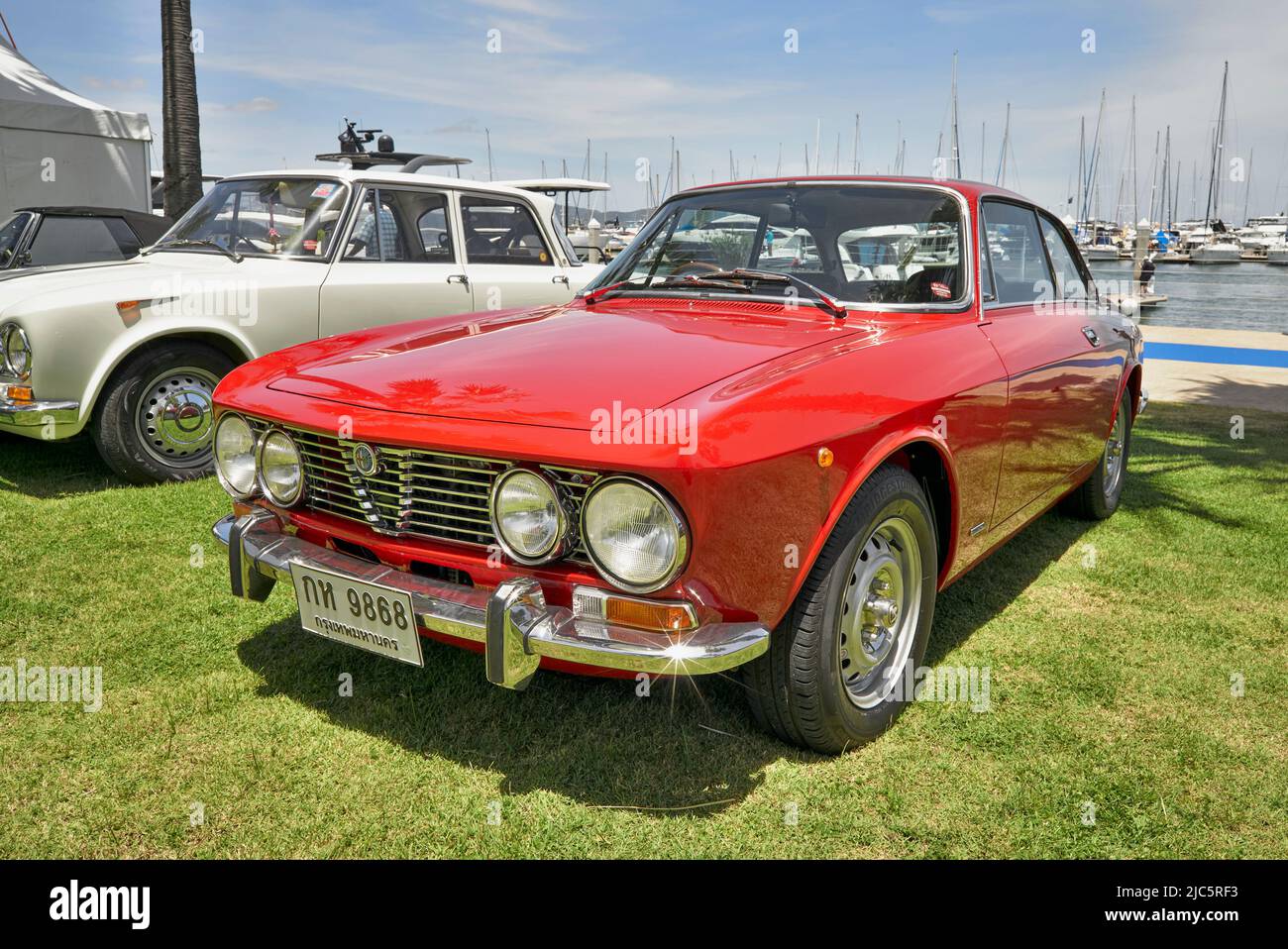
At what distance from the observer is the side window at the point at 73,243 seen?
273 inches

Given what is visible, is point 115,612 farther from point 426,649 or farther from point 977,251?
point 977,251

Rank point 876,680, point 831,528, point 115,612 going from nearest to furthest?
1. point 831,528
2. point 876,680
3. point 115,612

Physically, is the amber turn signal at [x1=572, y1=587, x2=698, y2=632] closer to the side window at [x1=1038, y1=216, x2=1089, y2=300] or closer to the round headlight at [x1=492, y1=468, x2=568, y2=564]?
the round headlight at [x1=492, y1=468, x2=568, y2=564]

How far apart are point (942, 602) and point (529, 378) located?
2.14 m

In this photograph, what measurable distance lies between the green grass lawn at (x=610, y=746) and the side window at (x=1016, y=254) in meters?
1.24

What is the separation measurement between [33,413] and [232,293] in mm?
1190

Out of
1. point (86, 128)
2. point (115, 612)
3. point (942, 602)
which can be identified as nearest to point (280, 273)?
point (115, 612)

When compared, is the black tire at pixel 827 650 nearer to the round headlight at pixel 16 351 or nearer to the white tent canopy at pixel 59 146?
the round headlight at pixel 16 351

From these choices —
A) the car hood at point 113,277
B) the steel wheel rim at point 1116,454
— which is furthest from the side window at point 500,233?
the steel wheel rim at point 1116,454

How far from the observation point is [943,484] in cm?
299

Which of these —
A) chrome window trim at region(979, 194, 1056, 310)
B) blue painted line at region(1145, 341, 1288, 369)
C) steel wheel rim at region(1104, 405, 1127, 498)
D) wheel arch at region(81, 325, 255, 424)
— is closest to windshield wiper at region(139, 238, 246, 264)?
wheel arch at region(81, 325, 255, 424)

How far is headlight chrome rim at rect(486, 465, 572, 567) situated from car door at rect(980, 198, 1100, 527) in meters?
1.73

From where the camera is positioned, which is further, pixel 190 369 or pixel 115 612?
pixel 190 369

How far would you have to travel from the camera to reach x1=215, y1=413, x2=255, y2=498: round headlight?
294 centimetres
